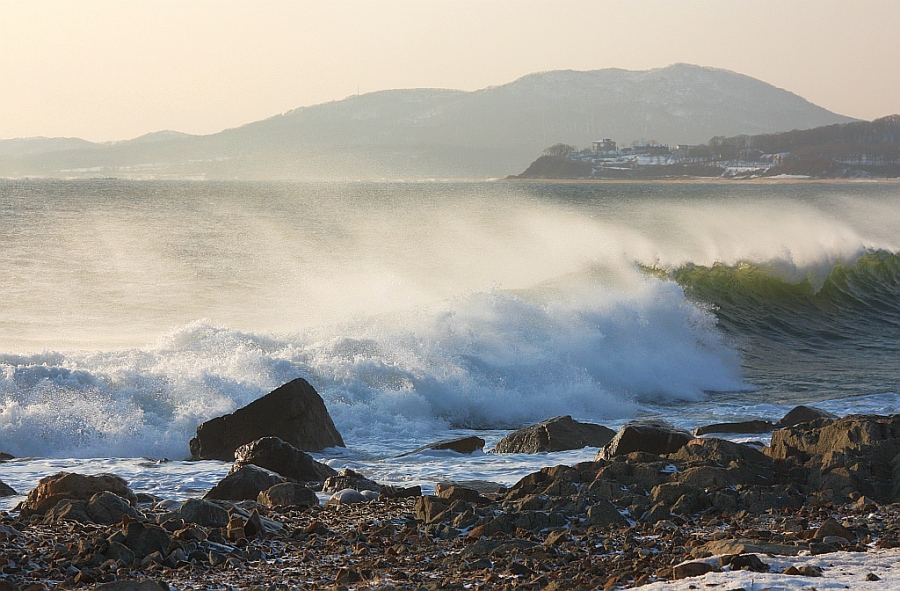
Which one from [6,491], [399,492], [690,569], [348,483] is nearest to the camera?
[690,569]

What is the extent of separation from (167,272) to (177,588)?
26836 mm

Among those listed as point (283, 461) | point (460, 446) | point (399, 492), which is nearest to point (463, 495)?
point (399, 492)

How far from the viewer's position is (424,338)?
16.6 metres

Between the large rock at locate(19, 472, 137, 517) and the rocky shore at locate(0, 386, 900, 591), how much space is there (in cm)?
1

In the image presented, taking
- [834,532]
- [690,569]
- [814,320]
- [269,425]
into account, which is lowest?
[814,320]

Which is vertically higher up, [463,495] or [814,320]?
[463,495]

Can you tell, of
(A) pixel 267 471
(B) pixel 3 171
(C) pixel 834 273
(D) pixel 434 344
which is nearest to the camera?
(A) pixel 267 471

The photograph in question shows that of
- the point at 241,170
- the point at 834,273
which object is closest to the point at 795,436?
the point at 834,273

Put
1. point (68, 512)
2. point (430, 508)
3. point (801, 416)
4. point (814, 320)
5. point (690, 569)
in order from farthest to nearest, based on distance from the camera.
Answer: point (814, 320), point (801, 416), point (430, 508), point (68, 512), point (690, 569)

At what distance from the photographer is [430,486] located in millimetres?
8734

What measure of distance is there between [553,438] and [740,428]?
2345 millimetres

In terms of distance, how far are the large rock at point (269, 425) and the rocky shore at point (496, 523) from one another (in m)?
1.47

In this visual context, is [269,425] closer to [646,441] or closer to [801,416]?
[646,441]

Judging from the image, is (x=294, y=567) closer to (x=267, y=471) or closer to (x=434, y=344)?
(x=267, y=471)
